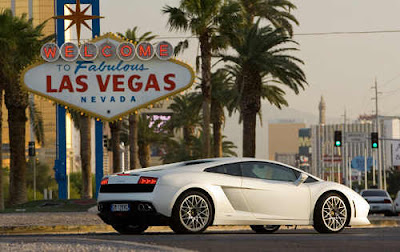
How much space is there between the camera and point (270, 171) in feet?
55.4

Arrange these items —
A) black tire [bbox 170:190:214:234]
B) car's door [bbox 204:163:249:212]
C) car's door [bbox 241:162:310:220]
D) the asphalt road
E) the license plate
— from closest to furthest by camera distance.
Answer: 1. the asphalt road
2. black tire [bbox 170:190:214:234]
3. the license plate
4. car's door [bbox 204:163:249:212]
5. car's door [bbox 241:162:310:220]

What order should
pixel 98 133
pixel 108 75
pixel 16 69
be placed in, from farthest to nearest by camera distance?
pixel 98 133, pixel 16 69, pixel 108 75

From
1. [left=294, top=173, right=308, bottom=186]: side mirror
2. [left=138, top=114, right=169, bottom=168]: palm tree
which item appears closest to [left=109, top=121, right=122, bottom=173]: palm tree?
[left=138, top=114, right=169, bottom=168]: palm tree

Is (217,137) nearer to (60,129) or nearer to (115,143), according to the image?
(115,143)

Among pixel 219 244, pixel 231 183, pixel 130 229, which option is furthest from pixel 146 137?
pixel 219 244

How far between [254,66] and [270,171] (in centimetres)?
3033

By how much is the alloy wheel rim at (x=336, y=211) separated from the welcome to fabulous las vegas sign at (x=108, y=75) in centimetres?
2196

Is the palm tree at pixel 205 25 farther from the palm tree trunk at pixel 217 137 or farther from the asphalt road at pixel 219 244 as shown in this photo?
the asphalt road at pixel 219 244

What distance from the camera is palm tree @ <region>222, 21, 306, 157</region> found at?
152 feet

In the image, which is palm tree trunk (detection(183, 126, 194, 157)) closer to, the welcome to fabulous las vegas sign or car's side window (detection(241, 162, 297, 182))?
the welcome to fabulous las vegas sign

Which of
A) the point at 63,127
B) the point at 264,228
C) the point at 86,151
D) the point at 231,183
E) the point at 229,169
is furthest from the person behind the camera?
the point at 86,151

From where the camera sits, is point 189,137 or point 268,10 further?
point 189,137

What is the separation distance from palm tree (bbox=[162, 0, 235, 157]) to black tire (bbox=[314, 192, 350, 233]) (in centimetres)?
2794

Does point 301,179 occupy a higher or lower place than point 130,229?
higher
